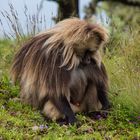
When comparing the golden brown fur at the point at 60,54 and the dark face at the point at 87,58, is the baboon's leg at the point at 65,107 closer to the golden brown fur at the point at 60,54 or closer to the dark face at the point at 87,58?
the golden brown fur at the point at 60,54

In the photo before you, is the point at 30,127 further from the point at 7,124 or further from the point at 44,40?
the point at 44,40

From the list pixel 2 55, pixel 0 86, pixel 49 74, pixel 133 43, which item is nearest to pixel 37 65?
pixel 49 74

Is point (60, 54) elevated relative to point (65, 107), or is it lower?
elevated

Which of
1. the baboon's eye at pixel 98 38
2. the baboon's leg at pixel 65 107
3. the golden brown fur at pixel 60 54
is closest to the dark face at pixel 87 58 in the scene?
the golden brown fur at pixel 60 54

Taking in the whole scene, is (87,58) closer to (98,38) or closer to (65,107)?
(98,38)

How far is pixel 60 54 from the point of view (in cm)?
630

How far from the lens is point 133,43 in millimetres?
8039

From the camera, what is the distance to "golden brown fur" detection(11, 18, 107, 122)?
6215mm

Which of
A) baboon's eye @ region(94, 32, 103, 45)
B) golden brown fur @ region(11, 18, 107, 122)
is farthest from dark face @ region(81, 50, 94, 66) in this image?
baboon's eye @ region(94, 32, 103, 45)

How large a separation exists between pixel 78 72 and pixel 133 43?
1.83 m

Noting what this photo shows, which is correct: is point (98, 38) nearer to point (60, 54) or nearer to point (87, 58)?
point (87, 58)

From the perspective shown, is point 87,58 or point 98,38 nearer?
point 98,38

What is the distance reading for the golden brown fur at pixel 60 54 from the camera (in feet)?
20.4

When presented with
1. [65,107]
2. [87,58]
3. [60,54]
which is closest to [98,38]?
[87,58]
